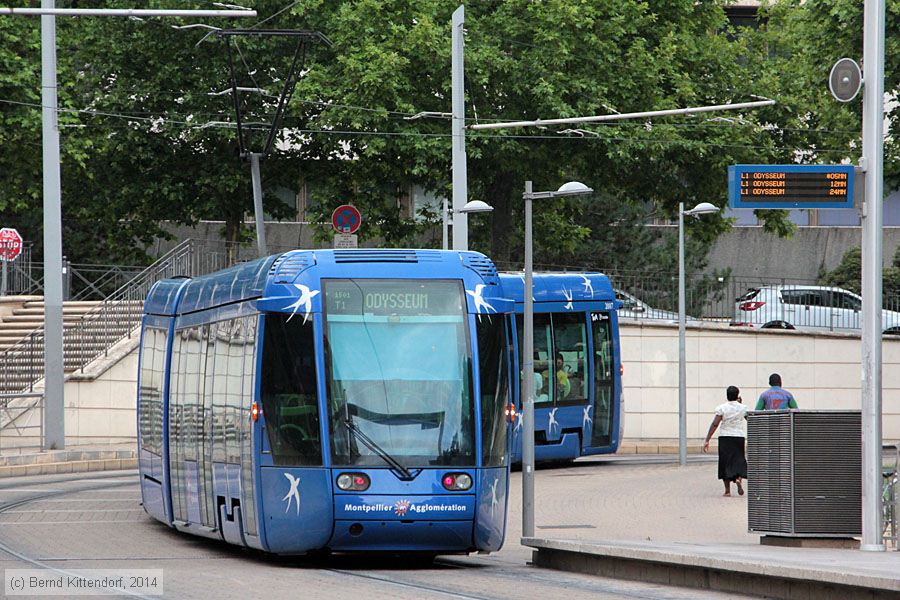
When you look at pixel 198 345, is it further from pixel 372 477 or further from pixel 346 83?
pixel 346 83

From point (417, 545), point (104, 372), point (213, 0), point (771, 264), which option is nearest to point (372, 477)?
point (417, 545)

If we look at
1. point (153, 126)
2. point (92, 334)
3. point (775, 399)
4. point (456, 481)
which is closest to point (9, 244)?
point (153, 126)

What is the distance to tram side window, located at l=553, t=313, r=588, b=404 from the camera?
2877 cm

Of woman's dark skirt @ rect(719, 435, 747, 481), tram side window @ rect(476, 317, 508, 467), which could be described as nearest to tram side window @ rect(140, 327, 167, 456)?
tram side window @ rect(476, 317, 508, 467)

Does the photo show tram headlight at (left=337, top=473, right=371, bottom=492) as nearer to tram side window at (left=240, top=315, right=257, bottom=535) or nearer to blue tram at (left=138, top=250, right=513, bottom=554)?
blue tram at (left=138, top=250, right=513, bottom=554)

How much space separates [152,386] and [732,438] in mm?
8589

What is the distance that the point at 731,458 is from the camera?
79.8 feet

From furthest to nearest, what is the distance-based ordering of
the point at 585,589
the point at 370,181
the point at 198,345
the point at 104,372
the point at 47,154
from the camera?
the point at 370,181 < the point at 104,372 < the point at 47,154 < the point at 198,345 < the point at 585,589

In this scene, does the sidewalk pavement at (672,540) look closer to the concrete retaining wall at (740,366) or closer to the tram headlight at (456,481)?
the tram headlight at (456,481)

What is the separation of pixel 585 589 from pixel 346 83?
2791 cm

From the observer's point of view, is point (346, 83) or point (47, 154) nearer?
point (47, 154)

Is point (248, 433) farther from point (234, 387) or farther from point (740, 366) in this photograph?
point (740, 366)

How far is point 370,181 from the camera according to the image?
141 ft

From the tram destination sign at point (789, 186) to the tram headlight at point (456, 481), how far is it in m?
3.81
